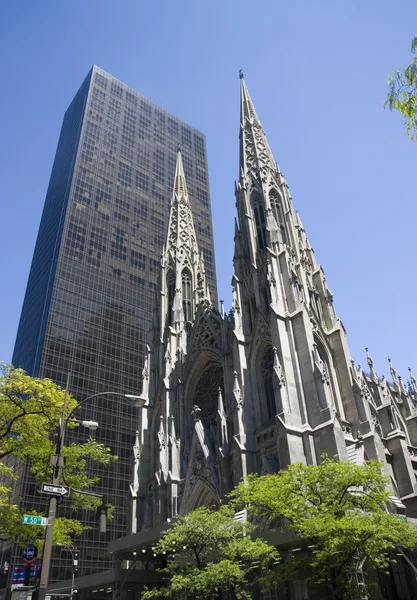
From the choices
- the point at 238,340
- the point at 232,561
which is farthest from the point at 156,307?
the point at 232,561

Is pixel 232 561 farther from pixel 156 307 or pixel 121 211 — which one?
pixel 121 211

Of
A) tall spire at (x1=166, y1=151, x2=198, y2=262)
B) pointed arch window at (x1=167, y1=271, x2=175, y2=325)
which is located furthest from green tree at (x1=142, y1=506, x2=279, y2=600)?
tall spire at (x1=166, y1=151, x2=198, y2=262)

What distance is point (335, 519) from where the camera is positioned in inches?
658

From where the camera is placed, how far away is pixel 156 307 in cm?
4978

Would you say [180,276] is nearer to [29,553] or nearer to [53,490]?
[29,553]

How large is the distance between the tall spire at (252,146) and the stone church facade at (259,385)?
172 mm

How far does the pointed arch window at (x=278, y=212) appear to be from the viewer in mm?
39653

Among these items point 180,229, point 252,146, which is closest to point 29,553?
point 252,146

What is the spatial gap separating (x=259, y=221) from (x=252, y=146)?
10572 millimetres

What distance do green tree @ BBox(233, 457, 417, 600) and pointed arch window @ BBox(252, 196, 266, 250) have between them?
23.1 m

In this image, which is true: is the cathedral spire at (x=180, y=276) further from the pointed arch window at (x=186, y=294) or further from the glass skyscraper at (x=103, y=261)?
the glass skyscraper at (x=103, y=261)

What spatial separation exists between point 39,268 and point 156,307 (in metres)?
25.8

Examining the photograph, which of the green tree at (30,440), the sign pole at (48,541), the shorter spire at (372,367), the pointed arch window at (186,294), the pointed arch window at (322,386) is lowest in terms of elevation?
the sign pole at (48,541)

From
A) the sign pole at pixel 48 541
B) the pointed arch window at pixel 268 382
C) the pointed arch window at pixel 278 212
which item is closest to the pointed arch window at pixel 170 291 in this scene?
the pointed arch window at pixel 278 212
